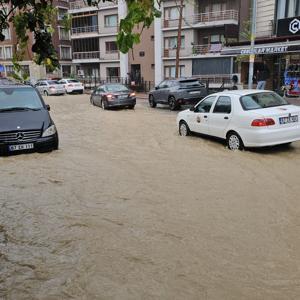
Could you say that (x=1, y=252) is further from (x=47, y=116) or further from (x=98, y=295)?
(x=47, y=116)

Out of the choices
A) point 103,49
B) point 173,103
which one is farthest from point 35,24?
point 103,49

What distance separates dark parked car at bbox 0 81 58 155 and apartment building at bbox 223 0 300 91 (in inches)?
518

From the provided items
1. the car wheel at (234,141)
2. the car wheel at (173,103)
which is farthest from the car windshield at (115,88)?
the car wheel at (234,141)

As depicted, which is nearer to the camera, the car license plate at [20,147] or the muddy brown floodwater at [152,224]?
the muddy brown floodwater at [152,224]

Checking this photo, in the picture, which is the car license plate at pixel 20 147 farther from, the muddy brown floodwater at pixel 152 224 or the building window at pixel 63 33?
the building window at pixel 63 33

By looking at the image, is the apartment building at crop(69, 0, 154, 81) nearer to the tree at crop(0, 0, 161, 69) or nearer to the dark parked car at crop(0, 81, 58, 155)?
the dark parked car at crop(0, 81, 58, 155)

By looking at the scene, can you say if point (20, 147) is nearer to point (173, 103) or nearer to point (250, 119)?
point (250, 119)

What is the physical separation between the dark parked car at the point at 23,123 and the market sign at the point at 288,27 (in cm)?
1458

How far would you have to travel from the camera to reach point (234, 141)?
10.3m

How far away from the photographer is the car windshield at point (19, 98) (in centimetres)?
1032

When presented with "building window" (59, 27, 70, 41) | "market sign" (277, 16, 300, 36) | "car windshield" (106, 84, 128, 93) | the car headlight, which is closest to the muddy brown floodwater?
the car headlight

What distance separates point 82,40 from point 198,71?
18.8 m

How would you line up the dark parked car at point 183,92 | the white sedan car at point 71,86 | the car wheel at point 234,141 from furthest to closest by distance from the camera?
the white sedan car at point 71,86
the dark parked car at point 183,92
the car wheel at point 234,141

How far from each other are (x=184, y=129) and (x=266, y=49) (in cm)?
974
